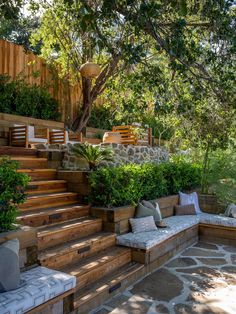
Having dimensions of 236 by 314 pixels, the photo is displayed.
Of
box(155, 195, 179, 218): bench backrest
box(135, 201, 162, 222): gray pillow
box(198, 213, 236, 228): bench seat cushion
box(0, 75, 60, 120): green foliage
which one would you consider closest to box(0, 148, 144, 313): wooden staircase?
box(135, 201, 162, 222): gray pillow

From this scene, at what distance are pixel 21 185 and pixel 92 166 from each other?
2.44 metres

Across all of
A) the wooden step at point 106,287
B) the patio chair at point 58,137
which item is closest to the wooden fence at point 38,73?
the patio chair at point 58,137

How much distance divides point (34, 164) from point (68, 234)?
6.95ft

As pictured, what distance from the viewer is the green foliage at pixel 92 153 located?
5.40 meters

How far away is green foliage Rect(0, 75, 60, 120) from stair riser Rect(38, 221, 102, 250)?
454 centimetres

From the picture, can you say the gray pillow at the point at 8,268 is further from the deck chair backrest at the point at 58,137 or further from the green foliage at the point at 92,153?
the deck chair backrest at the point at 58,137

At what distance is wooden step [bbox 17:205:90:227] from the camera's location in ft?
12.6

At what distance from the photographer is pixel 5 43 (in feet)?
25.5

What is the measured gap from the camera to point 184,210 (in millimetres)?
6199

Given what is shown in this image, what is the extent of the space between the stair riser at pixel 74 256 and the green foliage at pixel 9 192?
63 cm

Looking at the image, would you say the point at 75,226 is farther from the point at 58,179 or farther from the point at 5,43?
the point at 5,43

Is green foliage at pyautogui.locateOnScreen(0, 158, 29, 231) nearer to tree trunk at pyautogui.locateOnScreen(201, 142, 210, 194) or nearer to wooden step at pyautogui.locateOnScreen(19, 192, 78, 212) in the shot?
wooden step at pyautogui.locateOnScreen(19, 192, 78, 212)

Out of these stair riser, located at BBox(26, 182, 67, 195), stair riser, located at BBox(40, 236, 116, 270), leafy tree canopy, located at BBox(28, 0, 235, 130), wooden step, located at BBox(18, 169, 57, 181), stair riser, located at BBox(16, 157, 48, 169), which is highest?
leafy tree canopy, located at BBox(28, 0, 235, 130)

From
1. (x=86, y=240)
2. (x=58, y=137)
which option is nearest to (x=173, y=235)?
(x=86, y=240)
